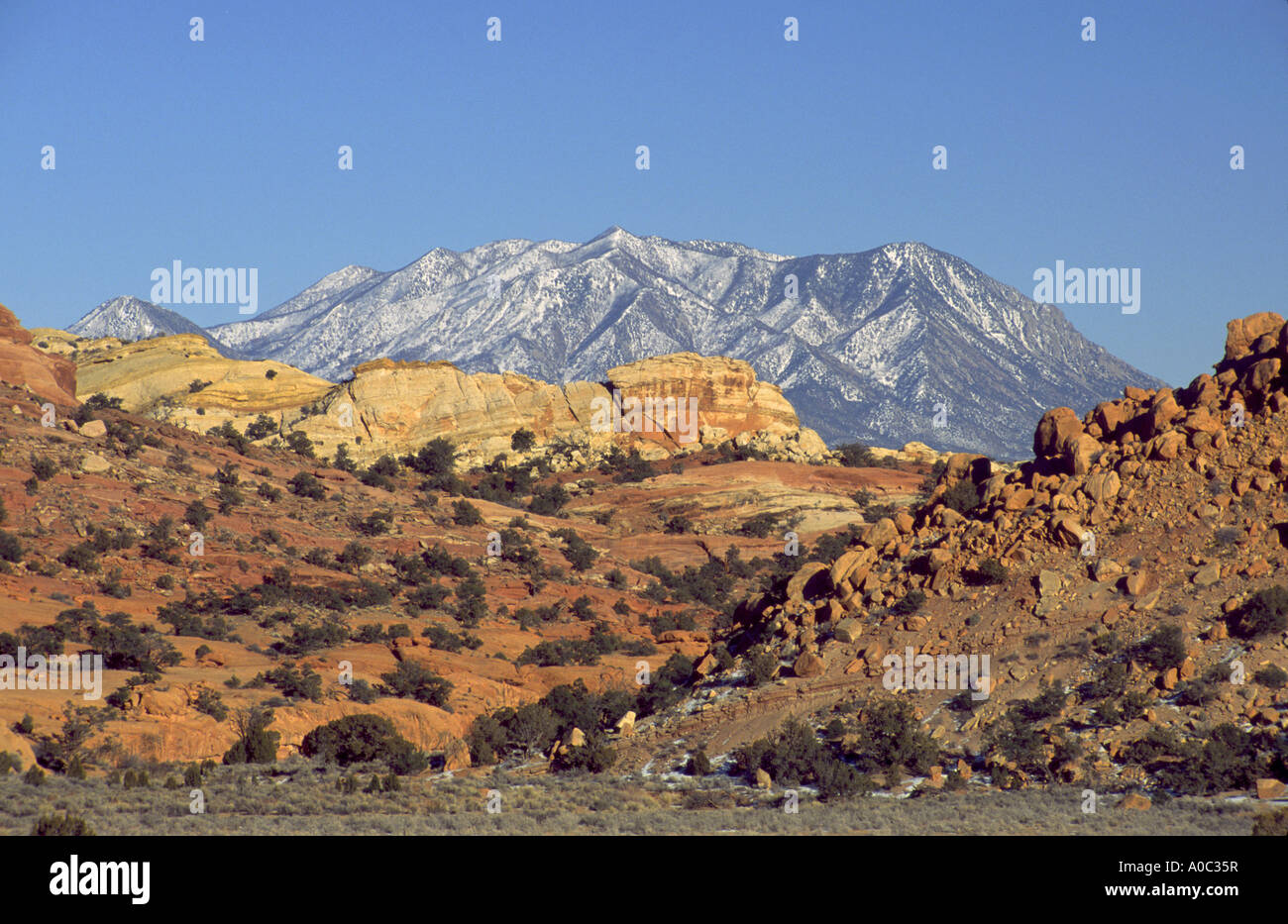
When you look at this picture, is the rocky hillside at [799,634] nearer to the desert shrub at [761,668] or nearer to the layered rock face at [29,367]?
the desert shrub at [761,668]

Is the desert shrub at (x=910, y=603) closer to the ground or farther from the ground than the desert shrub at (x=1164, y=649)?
farther from the ground

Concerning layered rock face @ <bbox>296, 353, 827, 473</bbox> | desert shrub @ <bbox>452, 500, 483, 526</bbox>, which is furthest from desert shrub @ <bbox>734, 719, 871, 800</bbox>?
layered rock face @ <bbox>296, 353, 827, 473</bbox>

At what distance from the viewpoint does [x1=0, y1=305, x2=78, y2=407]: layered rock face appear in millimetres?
65625

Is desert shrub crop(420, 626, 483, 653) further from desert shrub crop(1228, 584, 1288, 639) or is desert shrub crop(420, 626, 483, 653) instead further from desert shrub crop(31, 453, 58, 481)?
desert shrub crop(1228, 584, 1288, 639)

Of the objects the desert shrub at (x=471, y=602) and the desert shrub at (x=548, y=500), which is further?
the desert shrub at (x=548, y=500)

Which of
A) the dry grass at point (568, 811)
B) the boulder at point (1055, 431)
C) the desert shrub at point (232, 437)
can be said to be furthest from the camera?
the desert shrub at point (232, 437)

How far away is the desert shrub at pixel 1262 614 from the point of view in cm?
2511

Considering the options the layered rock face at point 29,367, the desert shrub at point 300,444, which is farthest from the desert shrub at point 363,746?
the desert shrub at point 300,444

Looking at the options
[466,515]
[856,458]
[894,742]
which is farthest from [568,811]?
[856,458]

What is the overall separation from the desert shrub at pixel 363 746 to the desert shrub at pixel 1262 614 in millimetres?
16773

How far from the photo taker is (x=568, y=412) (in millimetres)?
90125

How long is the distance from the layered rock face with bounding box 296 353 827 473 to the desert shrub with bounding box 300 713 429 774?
53444mm

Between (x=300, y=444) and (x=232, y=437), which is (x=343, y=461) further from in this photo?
(x=232, y=437)
